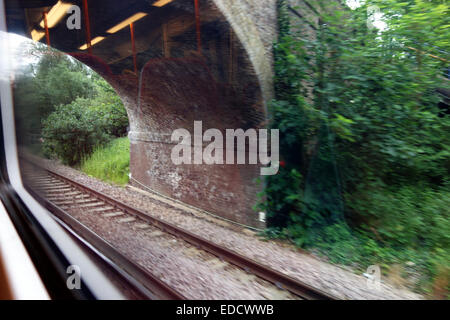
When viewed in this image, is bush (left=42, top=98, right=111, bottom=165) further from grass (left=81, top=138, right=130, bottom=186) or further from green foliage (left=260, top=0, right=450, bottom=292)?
green foliage (left=260, top=0, right=450, bottom=292)

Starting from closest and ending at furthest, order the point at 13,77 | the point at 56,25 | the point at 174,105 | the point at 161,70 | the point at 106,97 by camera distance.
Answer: the point at 13,77 < the point at 56,25 < the point at 161,70 < the point at 174,105 < the point at 106,97

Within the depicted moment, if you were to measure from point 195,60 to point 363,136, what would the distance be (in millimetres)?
4113

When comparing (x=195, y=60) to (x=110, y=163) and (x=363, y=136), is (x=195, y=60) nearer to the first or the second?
(x=363, y=136)

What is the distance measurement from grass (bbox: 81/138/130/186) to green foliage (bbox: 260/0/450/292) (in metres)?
8.15

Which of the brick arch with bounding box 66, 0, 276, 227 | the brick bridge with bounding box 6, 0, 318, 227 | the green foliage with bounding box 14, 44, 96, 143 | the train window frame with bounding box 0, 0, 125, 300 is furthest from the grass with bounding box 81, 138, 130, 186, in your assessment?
the train window frame with bounding box 0, 0, 125, 300

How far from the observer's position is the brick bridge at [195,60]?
563cm

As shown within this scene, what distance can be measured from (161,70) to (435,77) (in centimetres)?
638

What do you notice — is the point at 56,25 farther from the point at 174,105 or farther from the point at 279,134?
the point at 279,134

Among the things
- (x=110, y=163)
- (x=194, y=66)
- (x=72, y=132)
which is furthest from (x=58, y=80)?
(x=194, y=66)

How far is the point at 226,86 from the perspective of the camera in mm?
6730

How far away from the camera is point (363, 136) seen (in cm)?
588

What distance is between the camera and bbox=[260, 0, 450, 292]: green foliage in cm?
534
